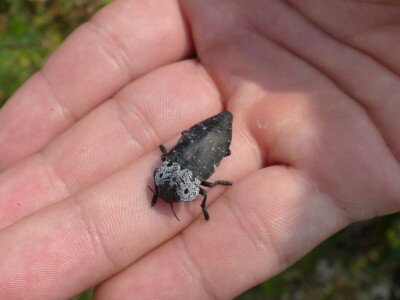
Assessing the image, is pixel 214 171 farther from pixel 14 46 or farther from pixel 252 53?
pixel 14 46

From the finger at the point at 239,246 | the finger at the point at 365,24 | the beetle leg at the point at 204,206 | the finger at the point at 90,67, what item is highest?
the finger at the point at 90,67

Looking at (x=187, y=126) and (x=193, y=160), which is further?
(x=187, y=126)

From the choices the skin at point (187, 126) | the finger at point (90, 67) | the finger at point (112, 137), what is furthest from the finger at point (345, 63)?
the finger at point (90, 67)

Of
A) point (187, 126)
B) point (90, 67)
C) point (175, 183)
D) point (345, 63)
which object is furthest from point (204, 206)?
point (90, 67)

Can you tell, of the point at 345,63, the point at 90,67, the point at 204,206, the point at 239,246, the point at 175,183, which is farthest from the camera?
the point at 90,67

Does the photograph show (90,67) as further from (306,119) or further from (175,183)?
(306,119)

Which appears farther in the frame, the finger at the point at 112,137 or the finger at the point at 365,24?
the finger at the point at 112,137

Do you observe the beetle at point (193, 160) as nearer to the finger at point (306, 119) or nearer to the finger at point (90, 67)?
the finger at point (306, 119)
